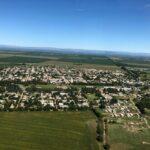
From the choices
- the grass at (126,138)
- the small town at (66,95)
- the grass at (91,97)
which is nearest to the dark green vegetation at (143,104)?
the small town at (66,95)

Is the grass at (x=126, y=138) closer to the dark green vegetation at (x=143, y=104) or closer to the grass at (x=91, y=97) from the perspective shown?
the dark green vegetation at (x=143, y=104)

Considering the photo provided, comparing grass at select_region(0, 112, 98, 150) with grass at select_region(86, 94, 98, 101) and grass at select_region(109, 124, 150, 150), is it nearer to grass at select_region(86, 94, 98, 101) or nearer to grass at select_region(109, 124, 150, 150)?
grass at select_region(109, 124, 150, 150)

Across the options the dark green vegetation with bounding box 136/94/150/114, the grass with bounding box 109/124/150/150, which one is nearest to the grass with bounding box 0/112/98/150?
the grass with bounding box 109/124/150/150

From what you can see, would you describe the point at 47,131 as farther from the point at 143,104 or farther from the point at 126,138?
the point at 143,104

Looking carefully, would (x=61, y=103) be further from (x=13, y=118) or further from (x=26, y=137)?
(x=26, y=137)

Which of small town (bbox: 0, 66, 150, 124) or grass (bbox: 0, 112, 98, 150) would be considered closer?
grass (bbox: 0, 112, 98, 150)

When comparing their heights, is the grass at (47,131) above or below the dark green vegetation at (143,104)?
below
